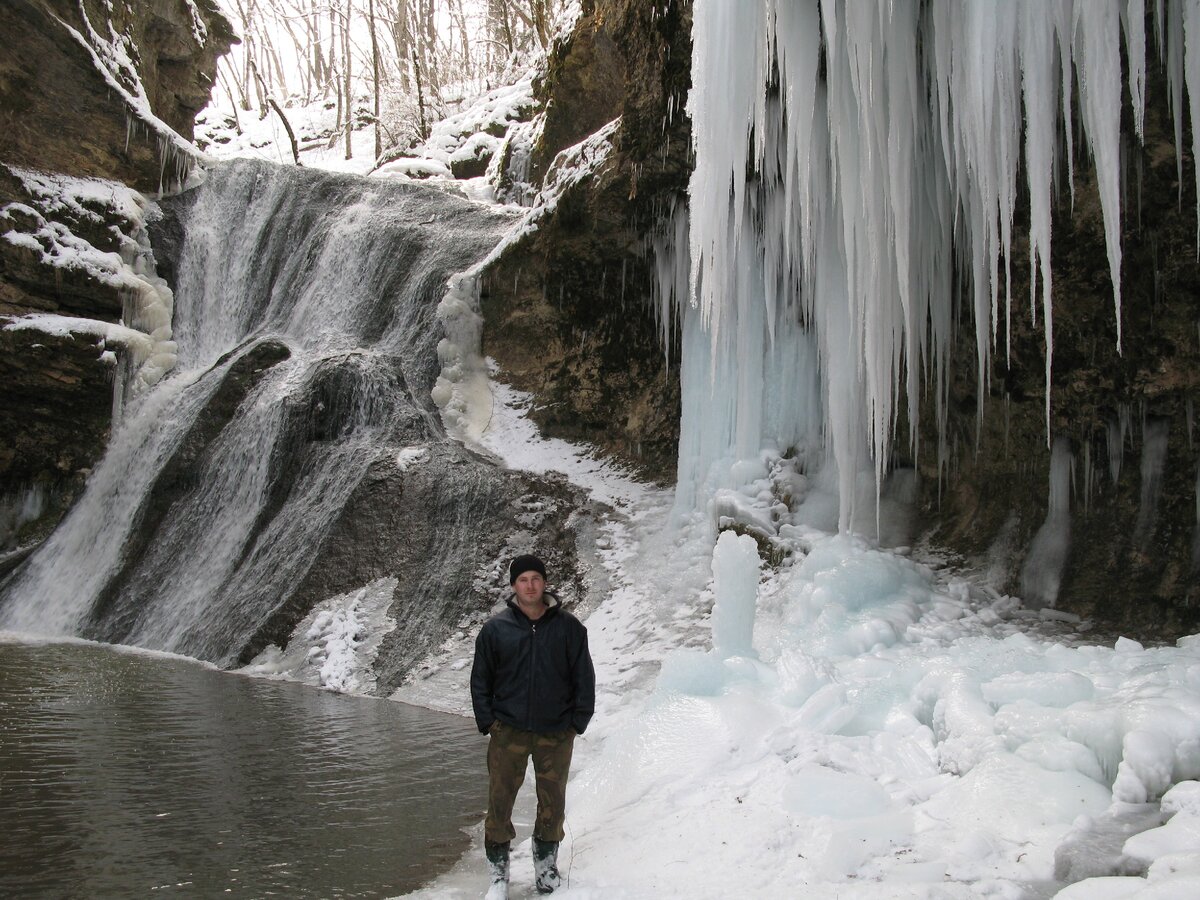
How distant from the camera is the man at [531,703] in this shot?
3.38 meters

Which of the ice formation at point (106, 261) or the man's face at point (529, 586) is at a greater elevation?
the ice formation at point (106, 261)

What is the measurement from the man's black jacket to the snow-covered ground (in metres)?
0.69

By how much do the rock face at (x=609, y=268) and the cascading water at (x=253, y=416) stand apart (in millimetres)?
1858

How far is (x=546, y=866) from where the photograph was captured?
3389 millimetres

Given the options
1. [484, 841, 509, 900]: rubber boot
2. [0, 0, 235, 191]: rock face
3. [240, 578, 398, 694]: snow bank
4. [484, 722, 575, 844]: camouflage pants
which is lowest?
[240, 578, 398, 694]: snow bank

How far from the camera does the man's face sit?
3406mm

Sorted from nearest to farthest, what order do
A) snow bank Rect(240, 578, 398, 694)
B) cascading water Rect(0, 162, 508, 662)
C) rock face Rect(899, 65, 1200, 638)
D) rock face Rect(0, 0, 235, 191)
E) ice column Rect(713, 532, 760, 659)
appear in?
1. ice column Rect(713, 532, 760, 659)
2. rock face Rect(899, 65, 1200, 638)
3. snow bank Rect(240, 578, 398, 694)
4. cascading water Rect(0, 162, 508, 662)
5. rock face Rect(0, 0, 235, 191)

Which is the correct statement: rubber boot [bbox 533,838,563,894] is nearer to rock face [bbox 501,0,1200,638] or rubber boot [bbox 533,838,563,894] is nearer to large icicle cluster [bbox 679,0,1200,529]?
large icicle cluster [bbox 679,0,1200,529]

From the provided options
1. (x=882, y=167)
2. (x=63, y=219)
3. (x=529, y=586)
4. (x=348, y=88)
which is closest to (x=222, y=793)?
(x=529, y=586)

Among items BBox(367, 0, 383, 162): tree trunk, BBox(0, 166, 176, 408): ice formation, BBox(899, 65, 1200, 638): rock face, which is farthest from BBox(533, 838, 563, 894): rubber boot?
BBox(367, 0, 383, 162): tree trunk

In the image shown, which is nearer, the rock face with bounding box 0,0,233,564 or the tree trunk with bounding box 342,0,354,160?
the rock face with bounding box 0,0,233,564

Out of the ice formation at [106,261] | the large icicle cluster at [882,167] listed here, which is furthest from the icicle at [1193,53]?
the ice formation at [106,261]

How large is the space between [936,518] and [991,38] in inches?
183

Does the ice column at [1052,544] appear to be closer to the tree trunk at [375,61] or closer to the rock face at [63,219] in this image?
the rock face at [63,219]
